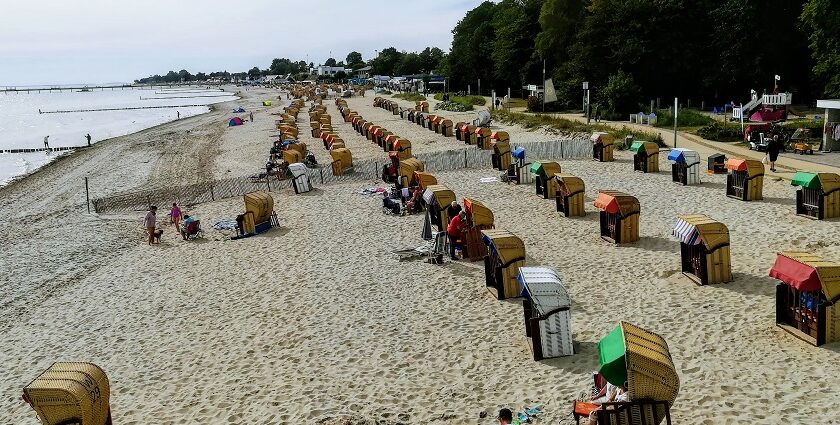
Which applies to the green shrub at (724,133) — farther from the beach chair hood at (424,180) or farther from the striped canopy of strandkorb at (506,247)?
the striped canopy of strandkorb at (506,247)

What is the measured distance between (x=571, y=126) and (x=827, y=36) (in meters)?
13.8

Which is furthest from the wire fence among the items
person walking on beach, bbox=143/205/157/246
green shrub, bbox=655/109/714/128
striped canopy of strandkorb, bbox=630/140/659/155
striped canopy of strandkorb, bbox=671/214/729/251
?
striped canopy of strandkorb, bbox=671/214/729/251

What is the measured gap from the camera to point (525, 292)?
10.2 metres

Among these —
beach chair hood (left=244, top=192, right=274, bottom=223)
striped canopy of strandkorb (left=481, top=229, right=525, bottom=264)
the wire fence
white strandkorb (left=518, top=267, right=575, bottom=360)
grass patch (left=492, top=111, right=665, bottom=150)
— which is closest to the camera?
white strandkorb (left=518, top=267, right=575, bottom=360)

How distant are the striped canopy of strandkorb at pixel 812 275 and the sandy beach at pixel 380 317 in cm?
86

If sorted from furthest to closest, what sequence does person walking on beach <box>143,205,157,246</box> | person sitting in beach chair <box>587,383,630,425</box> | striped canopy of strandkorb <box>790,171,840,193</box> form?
1. person walking on beach <box>143,205,157,246</box>
2. striped canopy of strandkorb <box>790,171,840,193</box>
3. person sitting in beach chair <box>587,383,630,425</box>

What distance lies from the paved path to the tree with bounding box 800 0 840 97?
27.5ft

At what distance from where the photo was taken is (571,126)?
121 ft

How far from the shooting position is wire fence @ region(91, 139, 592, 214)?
27.1 m

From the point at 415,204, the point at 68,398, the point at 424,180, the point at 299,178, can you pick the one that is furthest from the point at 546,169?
the point at 68,398

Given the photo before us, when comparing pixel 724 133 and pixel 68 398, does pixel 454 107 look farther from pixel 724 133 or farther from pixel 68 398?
pixel 68 398

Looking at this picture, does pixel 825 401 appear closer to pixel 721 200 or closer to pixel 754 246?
pixel 754 246

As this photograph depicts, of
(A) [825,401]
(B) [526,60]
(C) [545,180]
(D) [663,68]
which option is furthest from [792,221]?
(B) [526,60]

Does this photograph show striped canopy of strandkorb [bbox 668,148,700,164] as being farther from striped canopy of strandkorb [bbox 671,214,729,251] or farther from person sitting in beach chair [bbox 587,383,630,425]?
person sitting in beach chair [bbox 587,383,630,425]
